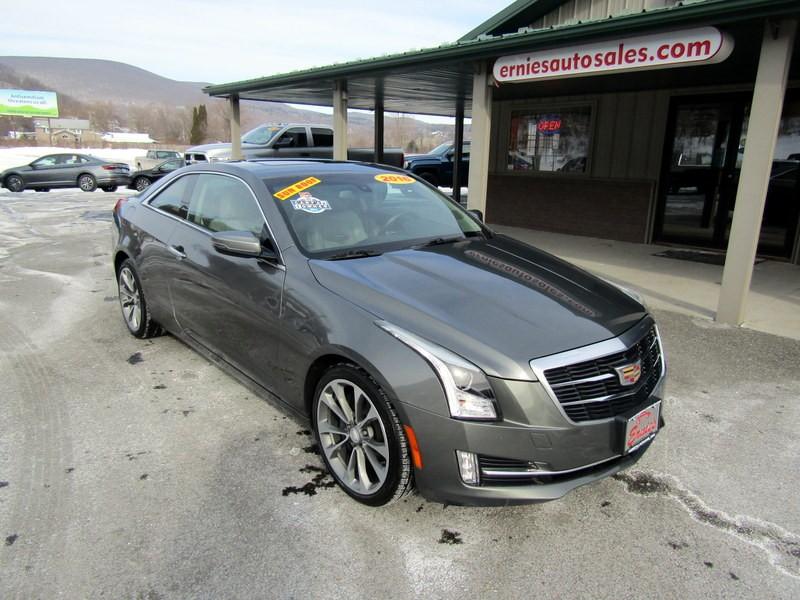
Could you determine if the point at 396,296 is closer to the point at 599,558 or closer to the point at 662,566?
the point at 599,558

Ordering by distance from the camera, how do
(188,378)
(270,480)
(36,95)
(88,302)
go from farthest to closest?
1. (36,95)
2. (88,302)
3. (188,378)
4. (270,480)

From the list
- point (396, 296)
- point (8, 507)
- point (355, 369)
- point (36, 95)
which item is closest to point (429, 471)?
point (355, 369)

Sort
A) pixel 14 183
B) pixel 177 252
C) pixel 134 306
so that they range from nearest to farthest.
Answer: pixel 177 252 → pixel 134 306 → pixel 14 183

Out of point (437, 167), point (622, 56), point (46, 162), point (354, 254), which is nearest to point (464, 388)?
point (354, 254)

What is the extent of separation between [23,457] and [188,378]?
4.04ft

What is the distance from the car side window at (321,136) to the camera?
1678 cm

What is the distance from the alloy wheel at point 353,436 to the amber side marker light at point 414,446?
142 mm

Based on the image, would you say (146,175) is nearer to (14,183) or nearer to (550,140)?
(14,183)

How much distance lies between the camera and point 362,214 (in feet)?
11.9

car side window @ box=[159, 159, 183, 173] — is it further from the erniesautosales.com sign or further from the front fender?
the front fender

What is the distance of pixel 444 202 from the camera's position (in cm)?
427

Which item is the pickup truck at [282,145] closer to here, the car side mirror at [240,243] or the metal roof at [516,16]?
the metal roof at [516,16]

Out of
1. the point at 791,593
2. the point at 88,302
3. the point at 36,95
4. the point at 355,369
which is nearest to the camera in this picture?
the point at 791,593

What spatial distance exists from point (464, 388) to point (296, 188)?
6.14 ft
